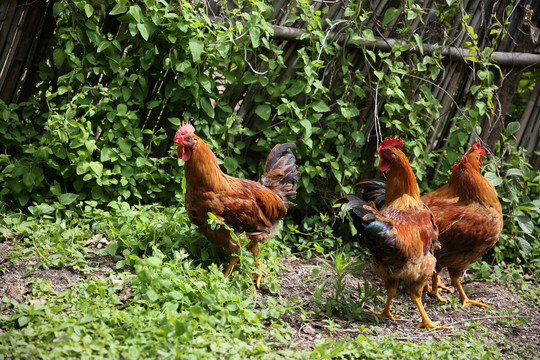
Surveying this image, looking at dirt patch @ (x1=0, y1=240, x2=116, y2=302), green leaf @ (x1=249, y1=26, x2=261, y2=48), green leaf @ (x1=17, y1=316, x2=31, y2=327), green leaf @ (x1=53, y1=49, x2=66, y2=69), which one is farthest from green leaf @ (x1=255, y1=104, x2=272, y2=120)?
green leaf @ (x1=17, y1=316, x2=31, y2=327)

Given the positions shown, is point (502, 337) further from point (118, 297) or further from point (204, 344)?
point (118, 297)

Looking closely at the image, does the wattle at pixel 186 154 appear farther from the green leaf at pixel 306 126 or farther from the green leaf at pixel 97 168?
the green leaf at pixel 306 126

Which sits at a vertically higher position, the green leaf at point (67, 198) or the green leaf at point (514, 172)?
the green leaf at point (514, 172)

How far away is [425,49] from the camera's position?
17.9 feet

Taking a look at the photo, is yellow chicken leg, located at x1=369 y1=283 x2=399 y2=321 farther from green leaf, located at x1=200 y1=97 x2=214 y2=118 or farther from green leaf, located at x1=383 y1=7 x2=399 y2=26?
green leaf, located at x1=383 y1=7 x2=399 y2=26

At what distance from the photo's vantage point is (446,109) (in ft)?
19.1

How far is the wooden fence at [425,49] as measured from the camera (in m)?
5.08

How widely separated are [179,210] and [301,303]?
151 cm

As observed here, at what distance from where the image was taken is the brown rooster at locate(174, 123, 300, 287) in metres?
4.25

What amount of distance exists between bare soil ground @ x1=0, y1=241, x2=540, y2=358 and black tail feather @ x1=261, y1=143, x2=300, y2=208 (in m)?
0.74

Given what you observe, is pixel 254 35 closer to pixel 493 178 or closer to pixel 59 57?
pixel 59 57

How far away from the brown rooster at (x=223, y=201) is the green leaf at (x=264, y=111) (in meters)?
0.88

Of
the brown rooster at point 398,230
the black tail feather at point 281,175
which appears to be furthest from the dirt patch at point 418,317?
the black tail feather at point 281,175

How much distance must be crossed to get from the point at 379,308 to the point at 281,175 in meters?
1.54
